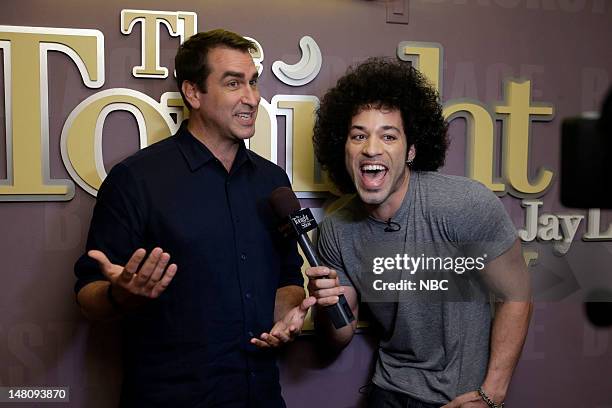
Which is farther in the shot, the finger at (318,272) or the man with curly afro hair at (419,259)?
the man with curly afro hair at (419,259)

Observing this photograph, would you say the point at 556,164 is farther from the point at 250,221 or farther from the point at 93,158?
the point at 93,158

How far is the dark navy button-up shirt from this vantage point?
1460mm

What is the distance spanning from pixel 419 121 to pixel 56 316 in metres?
1.25

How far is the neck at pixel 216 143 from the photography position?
158cm

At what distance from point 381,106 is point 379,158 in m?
0.17

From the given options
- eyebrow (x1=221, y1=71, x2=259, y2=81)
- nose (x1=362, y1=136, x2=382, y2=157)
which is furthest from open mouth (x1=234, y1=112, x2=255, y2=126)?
nose (x1=362, y1=136, x2=382, y2=157)

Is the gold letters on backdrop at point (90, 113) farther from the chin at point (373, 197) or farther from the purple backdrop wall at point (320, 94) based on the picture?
the chin at point (373, 197)

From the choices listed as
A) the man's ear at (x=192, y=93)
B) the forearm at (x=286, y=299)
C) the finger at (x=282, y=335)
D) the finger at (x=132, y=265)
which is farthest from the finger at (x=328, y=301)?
the man's ear at (x=192, y=93)

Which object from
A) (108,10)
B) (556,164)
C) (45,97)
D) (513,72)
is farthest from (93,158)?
(556,164)

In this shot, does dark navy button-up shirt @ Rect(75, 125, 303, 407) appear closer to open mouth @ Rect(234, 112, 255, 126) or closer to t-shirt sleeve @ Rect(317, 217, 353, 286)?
open mouth @ Rect(234, 112, 255, 126)

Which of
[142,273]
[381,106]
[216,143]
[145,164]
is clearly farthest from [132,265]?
[381,106]

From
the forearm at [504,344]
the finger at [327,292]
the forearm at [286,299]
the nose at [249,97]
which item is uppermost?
the nose at [249,97]

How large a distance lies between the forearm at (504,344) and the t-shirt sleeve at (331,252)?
437mm

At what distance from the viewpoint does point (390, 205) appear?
1.66 m
